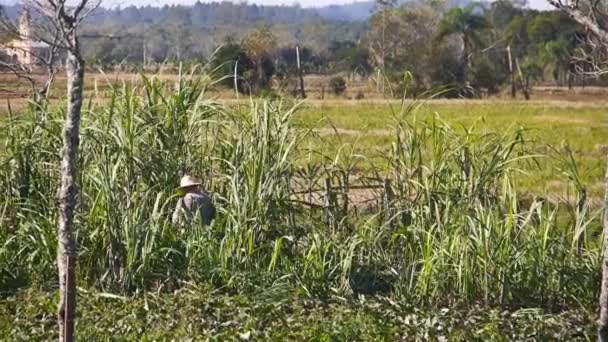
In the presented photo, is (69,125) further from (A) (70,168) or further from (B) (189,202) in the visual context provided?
(B) (189,202)

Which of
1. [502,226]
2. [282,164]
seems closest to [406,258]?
[502,226]

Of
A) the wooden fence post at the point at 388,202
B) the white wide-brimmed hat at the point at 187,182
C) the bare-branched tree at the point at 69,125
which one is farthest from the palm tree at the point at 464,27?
the bare-branched tree at the point at 69,125

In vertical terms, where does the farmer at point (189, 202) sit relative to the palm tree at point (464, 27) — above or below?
below

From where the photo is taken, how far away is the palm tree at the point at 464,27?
36219mm

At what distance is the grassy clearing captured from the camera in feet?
16.5

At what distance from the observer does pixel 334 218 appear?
6055mm

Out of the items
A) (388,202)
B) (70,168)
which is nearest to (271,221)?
(388,202)

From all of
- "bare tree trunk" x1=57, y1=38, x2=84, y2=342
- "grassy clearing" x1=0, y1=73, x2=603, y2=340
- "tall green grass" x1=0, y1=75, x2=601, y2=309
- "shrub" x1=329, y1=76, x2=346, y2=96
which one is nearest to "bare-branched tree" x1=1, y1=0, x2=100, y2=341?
"bare tree trunk" x1=57, y1=38, x2=84, y2=342

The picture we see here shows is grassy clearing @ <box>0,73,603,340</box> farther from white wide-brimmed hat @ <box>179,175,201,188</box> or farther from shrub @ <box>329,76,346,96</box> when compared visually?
shrub @ <box>329,76,346,96</box>

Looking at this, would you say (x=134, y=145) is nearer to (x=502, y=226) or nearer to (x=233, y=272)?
(x=233, y=272)

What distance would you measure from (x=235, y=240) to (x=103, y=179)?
0.86m

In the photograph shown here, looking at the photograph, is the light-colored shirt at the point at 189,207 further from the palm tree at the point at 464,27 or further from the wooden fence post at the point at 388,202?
the palm tree at the point at 464,27

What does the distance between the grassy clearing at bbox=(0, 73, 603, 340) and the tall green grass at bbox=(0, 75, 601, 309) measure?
1 centimetres

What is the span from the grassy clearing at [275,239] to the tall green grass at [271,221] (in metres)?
0.01
